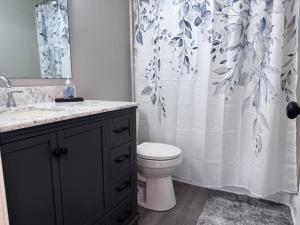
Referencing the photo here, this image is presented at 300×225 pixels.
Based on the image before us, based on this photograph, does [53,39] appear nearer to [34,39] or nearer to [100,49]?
[34,39]

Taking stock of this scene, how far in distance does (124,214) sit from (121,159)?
39cm

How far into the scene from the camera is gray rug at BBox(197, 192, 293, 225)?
159cm

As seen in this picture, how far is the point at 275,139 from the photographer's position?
5.46 feet

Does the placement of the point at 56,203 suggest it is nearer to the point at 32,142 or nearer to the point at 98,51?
the point at 32,142

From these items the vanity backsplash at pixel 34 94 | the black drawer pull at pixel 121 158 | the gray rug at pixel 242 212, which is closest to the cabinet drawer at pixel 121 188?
the black drawer pull at pixel 121 158

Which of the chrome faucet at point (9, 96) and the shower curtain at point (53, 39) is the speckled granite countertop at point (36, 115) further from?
the shower curtain at point (53, 39)

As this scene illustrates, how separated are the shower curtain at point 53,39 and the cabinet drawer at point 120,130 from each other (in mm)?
605

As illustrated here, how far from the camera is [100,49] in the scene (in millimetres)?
1864

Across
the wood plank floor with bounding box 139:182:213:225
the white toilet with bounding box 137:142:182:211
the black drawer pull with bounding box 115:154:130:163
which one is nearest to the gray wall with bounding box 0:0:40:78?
the black drawer pull with bounding box 115:154:130:163

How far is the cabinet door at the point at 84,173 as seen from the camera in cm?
97

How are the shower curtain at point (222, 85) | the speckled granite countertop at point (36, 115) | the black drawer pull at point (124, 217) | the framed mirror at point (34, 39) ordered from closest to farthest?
1. the speckled granite countertop at point (36, 115)
2. the framed mirror at point (34, 39)
3. the black drawer pull at point (124, 217)
4. the shower curtain at point (222, 85)

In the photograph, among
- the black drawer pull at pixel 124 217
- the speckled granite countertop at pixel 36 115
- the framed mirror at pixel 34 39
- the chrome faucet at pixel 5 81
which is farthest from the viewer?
the black drawer pull at pixel 124 217

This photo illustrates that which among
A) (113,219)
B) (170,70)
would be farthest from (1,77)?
(170,70)

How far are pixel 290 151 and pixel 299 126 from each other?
0.66 feet
